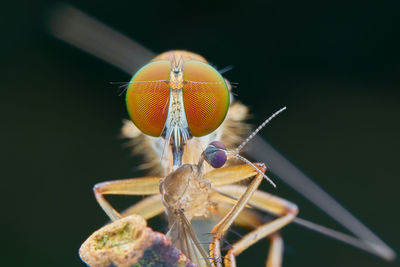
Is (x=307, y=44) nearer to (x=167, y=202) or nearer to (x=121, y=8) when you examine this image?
(x=121, y=8)

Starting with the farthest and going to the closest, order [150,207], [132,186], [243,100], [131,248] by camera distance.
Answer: [243,100] < [150,207] < [132,186] < [131,248]

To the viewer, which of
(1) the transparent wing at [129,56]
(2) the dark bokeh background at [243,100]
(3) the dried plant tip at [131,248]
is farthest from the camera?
(2) the dark bokeh background at [243,100]

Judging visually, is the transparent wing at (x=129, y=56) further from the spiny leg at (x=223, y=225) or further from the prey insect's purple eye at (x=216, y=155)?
the prey insect's purple eye at (x=216, y=155)

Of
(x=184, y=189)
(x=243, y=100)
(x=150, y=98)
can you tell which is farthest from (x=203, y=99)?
(x=243, y=100)

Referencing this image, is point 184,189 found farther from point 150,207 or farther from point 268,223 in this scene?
point 150,207

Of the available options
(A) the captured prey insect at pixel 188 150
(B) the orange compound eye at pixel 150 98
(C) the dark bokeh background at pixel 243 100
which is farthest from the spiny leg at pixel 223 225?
(C) the dark bokeh background at pixel 243 100

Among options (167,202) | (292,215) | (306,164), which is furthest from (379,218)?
(167,202)
